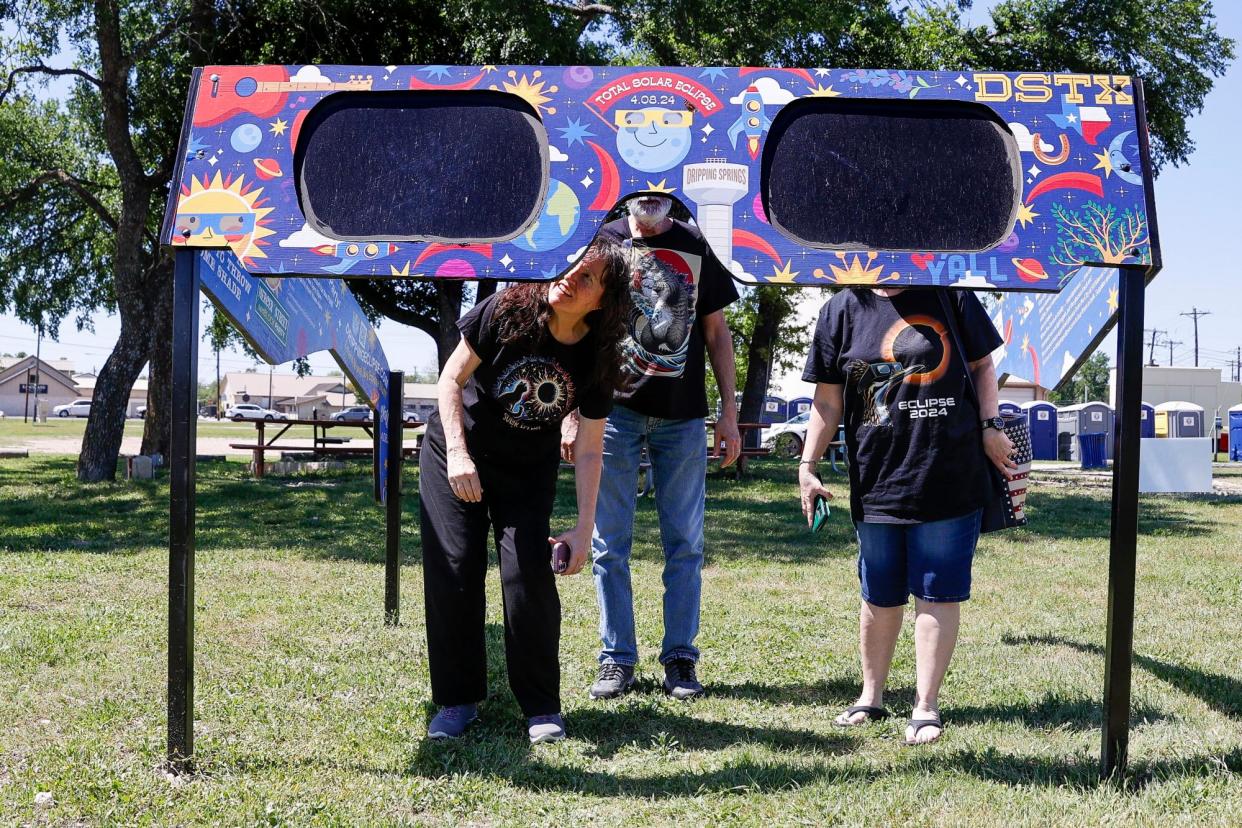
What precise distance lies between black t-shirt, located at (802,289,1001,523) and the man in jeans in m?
0.64

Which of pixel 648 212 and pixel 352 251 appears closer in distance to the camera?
pixel 352 251

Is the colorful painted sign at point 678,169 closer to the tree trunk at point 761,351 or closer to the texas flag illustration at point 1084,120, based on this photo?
the texas flag illustration at point 1084,120

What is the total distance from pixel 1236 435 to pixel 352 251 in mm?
30387

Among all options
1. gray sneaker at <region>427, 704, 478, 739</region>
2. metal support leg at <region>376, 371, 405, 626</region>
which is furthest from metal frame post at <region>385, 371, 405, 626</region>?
gray sneaker at <region>427, 704, 478, 739</region>

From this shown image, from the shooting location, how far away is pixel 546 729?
122 inches

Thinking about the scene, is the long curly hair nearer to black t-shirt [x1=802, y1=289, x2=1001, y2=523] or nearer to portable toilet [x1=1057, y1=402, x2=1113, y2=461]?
black t-shirt [x1=802, y1=289, x2=1001, y2=523]

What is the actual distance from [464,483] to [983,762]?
5.55ft

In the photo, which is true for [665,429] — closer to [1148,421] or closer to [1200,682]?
[1200,682]

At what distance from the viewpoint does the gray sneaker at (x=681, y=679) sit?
3662mm

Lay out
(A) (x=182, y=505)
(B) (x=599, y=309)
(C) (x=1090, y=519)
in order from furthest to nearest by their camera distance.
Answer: (C) (x=1090, y=519) < (B) (x=599, y=309) < (A) (x=182, y=505)

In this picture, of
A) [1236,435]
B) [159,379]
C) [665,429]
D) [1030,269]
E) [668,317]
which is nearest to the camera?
[1030,269]

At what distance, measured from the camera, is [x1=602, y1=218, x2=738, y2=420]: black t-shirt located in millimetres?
3633

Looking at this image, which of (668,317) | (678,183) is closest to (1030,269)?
(678,183)

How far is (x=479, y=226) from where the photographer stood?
282cm
